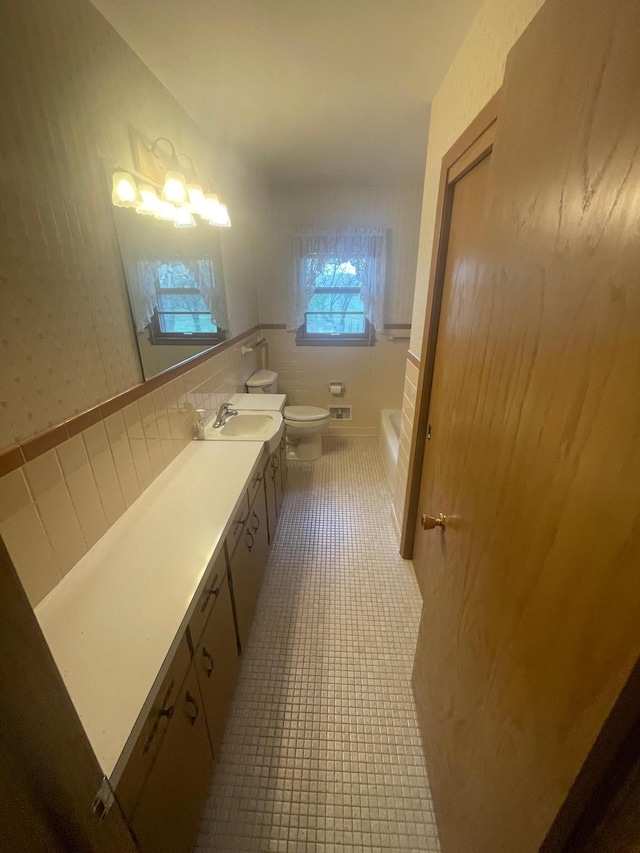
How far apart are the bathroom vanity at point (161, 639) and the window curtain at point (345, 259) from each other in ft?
7.77

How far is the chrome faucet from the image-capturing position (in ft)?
6.83

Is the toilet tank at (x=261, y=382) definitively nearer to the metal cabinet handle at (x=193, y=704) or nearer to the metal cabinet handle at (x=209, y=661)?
the metal cabinet handle at (x=209, y=661)

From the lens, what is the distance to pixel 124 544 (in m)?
1.11

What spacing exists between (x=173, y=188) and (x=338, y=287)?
2.09 meters

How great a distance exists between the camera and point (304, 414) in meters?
3.12

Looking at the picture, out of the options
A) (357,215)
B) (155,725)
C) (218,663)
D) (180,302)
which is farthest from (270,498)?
(357,215)

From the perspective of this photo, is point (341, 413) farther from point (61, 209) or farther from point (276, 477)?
point (61, 209)

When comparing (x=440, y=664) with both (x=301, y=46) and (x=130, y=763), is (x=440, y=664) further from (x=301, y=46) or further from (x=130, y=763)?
(x=301, y=46)

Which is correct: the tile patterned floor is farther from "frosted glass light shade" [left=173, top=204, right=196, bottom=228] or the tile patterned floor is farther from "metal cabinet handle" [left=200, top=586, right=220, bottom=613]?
"frosted glass light shade" [left=173, top=204, right=196, bottom=228]

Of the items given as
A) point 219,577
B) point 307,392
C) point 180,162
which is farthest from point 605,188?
point 307,392

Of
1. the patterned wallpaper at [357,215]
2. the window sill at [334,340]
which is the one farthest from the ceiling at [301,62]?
the window sill at [334,340]

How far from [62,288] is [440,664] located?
1.57m

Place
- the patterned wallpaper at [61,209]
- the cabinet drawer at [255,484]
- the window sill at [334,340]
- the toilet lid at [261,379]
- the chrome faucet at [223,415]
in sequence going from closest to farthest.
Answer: the patterned wallpaper at [61,209] < the cabinet drawer at [255,484] < the chrome faucet at [223,415] < the toilet lid at [261,379] < the window sill at [334,340]

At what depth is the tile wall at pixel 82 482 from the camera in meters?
0.84
